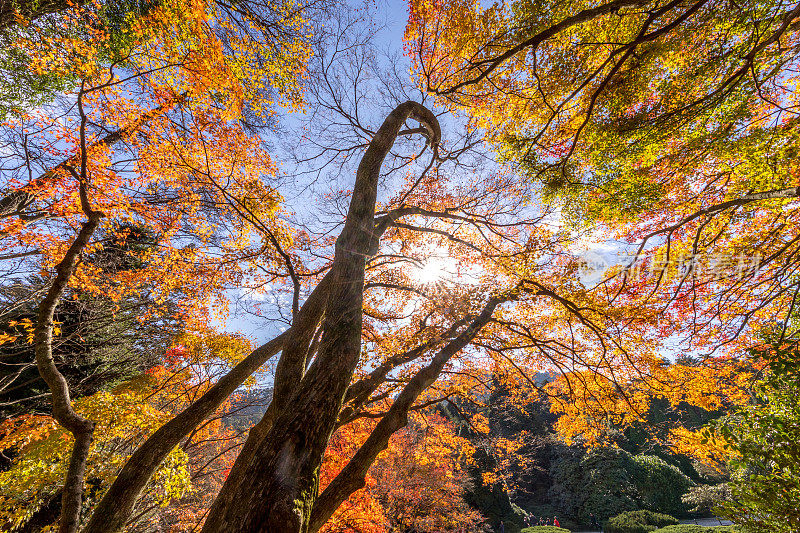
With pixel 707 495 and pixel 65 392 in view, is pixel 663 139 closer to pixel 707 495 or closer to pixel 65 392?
pixel 65 392

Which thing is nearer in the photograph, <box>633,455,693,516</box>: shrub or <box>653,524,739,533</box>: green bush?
<box>653,524,739,533</box>: green bush

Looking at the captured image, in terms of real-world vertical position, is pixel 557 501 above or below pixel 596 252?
below

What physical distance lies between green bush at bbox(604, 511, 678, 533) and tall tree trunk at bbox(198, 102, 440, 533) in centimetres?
1757

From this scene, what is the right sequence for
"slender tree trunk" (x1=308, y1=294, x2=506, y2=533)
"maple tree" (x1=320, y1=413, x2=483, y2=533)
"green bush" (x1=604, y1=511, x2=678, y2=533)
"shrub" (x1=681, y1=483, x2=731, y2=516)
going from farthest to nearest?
"green bush" (x1=604, y1=511, x2=678, y2=533) < "shrub" (x1=681, y1=483, x2=731, y2=516) < "maple tree" (x1=320, y1=413, x2=483, y2=533) < "slender tree trunk" (x1=308, y1=294, x2=506, y2=533)

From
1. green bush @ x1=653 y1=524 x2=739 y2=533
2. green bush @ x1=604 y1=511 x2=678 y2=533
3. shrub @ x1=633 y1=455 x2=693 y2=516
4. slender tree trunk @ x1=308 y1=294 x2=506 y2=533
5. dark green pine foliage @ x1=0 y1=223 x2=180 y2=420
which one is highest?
dark green pine foliage @ x1=0 y1=223 x2=180 y2=420

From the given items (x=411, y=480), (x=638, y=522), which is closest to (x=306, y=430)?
(x=411, y=480)

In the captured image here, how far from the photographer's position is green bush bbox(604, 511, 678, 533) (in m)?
12.0

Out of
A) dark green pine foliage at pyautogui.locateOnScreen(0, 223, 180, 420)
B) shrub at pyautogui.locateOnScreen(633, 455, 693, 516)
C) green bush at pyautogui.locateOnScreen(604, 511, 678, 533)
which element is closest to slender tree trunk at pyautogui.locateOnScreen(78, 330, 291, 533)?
dark green pine foliage at pyautogui.locateOnScreen(0, 223, 180, 420)

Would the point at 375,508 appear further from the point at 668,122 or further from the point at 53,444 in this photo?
the point at 668,122

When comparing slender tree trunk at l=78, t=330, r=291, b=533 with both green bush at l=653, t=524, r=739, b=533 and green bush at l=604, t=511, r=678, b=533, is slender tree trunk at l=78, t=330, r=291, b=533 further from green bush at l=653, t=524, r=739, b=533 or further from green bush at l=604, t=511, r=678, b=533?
green bush at l=604, t=511, r=678, b=533

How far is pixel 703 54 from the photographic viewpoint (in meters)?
3.40

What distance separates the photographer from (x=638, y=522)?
12320mm

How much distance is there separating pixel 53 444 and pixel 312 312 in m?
7.17

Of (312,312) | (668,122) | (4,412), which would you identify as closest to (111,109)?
(312,312)
